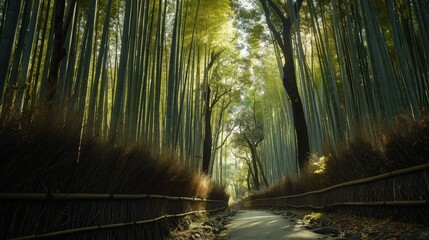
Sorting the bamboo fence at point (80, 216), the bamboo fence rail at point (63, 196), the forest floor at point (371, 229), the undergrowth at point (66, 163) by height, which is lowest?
the forest floor at point (371, 229)

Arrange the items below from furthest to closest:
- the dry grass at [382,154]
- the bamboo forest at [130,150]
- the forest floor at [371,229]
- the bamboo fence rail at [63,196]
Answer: the dry grass at [382,154], the forest floor at [371,229], the bamboo forest at [130,150], the bamboo fence rail at [63,196]

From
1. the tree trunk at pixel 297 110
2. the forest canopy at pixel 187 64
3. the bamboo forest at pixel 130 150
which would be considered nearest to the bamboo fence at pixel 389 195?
the bamboo forest at pixel 130 150

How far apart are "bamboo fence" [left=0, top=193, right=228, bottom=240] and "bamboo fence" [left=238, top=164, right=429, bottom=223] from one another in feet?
7.23

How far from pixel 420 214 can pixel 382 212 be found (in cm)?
62

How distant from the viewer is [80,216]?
6.52 feet

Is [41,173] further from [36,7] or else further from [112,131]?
[36,7]

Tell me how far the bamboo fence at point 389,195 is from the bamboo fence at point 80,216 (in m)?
2.20

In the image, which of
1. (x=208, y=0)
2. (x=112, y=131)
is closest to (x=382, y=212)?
(x=112, y=131)

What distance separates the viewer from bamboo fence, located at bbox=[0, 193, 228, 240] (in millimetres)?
1507

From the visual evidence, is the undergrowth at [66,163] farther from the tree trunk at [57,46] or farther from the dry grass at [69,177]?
the tree trunk at [57,46]

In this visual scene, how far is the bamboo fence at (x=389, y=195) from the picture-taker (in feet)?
7.94

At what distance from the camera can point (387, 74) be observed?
13.0 ft

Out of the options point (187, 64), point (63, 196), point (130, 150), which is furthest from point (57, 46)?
point (187, 64)

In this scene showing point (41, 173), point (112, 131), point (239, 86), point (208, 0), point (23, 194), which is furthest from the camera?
point (239, 86)
